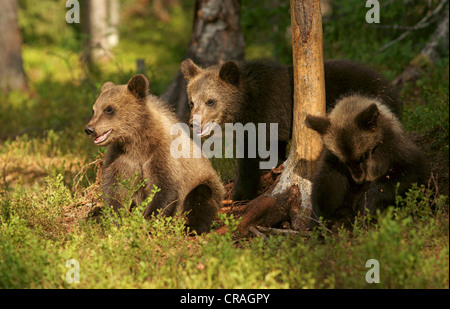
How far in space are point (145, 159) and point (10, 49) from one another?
9.71 m

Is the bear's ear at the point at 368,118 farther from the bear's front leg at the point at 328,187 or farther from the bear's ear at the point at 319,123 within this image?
the bear's front leg at the point at 328,187

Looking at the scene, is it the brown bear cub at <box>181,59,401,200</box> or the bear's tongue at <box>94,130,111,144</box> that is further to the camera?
the brown bear cub at <box>181,59,401,200</box>

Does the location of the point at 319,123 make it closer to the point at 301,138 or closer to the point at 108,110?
the point at 301,138

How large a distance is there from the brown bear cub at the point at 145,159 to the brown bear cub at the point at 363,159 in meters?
1.41

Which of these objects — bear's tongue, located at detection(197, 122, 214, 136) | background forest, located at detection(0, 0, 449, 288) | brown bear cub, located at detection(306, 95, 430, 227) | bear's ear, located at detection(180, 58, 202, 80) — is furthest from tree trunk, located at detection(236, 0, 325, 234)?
bear's ear, located at detection(180, 58, 202, 80)

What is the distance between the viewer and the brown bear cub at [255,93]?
667 centimetres

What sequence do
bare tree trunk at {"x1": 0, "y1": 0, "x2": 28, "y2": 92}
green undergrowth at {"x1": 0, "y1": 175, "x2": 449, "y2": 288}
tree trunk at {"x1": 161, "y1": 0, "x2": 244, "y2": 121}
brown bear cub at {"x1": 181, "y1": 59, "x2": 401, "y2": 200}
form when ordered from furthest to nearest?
bare tree trunk at {"x1": 0, "y1": 0, "x2": 28, "y2": 92}, tree trunk at {"x1": 161, "y1": 0, "x2": 244, "y2": 121}, brown bear cub at {"x1": 181, "y1": 59, "x2": 401, "y2": 200}, green undergrowth at {"x1": 0, "y1": 175, "x2": 449, "y2": 288}

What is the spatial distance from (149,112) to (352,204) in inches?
97.5

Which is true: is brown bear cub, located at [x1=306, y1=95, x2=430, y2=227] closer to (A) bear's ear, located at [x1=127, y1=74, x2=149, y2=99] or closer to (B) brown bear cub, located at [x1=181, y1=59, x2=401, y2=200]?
(B) brown bear cub, located at [x1=181, y1=59, x2=401, y2=200]

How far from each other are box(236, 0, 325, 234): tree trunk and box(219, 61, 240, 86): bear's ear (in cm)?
120

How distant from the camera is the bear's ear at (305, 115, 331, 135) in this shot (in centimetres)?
509

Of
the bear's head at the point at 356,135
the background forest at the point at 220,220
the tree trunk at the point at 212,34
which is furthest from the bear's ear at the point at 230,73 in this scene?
the tree trunk at the point at 212,34

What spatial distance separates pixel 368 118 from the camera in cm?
495
